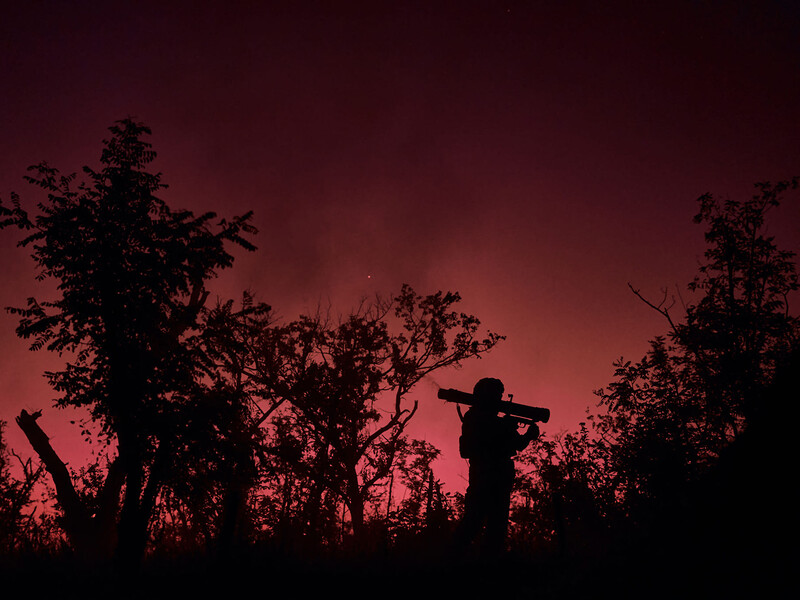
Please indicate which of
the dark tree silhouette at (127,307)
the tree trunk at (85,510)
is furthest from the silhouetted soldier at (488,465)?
the tree trunk at (85,510)

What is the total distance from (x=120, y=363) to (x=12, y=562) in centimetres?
350

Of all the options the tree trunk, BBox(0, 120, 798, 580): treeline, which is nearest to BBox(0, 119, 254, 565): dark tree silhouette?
BBox(0, 120, 798, 580): treeline

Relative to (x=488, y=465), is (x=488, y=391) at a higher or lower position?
higher

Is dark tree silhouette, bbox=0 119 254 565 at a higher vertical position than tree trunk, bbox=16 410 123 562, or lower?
higher

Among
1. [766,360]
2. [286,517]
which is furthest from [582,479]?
[286,517]

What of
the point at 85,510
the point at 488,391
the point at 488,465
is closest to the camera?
the point at 488,465

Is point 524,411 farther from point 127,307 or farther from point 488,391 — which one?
point 127,307

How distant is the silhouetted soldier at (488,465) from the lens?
6586 mm

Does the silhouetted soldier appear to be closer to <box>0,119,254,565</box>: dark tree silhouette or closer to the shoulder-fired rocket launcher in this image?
the shoulder-fired rocket launcher

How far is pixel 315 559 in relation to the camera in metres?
6.56

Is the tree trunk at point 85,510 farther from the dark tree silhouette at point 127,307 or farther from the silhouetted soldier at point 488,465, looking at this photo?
the silhouetted soldier at point 488,465

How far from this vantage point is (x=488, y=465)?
669cm

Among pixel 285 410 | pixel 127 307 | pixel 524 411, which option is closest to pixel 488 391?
pixel 524 411

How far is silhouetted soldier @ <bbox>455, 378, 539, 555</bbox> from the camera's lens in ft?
21.6
